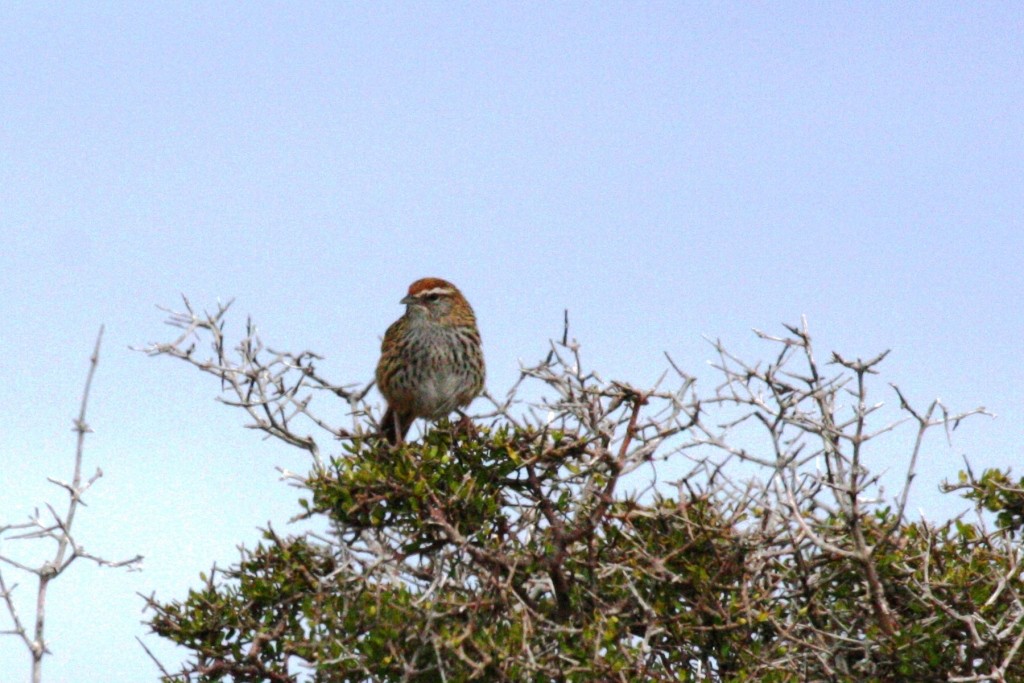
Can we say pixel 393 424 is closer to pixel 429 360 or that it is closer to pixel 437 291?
pixel 429 360

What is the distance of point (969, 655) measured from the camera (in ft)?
18.9

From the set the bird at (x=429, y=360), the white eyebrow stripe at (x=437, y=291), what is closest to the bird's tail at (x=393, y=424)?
the bird at (x=429, y=360)

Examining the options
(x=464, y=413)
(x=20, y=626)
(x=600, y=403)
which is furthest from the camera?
(x=464, y=413)

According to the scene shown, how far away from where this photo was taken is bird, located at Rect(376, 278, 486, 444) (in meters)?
7.99

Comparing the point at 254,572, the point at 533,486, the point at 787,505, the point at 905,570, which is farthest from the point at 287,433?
the point at 905,570

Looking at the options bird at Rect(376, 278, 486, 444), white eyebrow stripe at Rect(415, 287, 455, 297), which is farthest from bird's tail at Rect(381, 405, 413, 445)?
white eyebrow stripe at Rect(415, 287, 455, 297)

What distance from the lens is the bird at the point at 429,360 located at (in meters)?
7.99

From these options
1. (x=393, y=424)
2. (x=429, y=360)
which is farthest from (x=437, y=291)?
(x=393, y=424)

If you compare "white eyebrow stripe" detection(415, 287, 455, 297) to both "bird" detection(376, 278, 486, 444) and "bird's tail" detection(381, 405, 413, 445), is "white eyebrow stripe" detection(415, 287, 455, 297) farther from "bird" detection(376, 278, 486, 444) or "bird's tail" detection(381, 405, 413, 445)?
"bird's tail" detection(381, 405, 413, 445)

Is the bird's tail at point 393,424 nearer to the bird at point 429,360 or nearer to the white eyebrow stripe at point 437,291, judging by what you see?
the bird at point 429,360

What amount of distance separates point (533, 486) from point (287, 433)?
1318 mm

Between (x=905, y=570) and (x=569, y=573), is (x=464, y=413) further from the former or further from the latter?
(x=905, y=570)

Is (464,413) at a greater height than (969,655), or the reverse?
(464,413)

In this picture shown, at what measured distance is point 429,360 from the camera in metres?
8.02
